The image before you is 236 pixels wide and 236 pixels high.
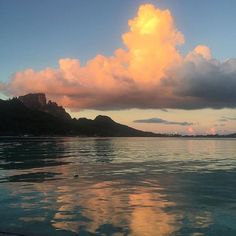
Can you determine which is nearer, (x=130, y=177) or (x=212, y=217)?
(x=212, y=217)

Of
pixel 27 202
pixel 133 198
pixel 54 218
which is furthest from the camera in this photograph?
pixel 133 198

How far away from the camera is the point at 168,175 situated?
48188 millimetres

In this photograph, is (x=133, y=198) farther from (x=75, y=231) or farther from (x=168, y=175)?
(x=168, y=175)

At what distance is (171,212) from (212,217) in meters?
2.71

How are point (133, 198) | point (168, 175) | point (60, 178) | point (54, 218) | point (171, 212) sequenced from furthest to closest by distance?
point (168, 175) < point (60, 178) < point (133, 198) < point (171, 212) < point (54, 218)

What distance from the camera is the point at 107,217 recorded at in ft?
79.2

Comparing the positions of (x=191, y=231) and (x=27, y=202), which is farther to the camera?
(x=27, y=202)

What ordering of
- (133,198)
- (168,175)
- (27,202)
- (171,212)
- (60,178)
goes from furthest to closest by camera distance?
(168,175) < (60,178) < (133,198) < (27,202) < (171,212)

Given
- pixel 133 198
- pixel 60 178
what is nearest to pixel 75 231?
pixel 133 198

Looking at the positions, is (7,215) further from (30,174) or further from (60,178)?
(30,174)

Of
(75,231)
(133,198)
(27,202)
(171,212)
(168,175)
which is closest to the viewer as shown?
(75,231)

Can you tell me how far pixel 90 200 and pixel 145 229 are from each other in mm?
9227

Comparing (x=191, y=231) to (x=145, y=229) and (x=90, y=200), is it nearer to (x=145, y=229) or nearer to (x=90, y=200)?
(x=145, y=229)

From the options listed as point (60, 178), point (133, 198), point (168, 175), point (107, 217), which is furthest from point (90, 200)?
point (168, 175)
